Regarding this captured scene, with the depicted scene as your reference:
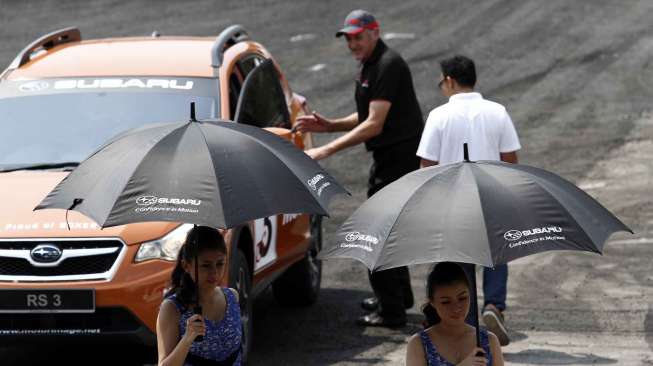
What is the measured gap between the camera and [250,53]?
11.5 m

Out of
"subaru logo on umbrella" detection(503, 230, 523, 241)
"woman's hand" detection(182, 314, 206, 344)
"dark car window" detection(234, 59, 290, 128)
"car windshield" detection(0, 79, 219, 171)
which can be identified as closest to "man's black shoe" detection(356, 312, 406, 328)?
"dark car window" detection(234, 59, 290, 128)

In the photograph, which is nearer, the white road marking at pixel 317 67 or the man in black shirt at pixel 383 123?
the man in black shirt at pixel 383 123

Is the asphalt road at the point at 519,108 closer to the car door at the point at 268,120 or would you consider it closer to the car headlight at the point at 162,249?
the car door at the point at 268,120

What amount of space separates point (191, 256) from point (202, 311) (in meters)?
0.24

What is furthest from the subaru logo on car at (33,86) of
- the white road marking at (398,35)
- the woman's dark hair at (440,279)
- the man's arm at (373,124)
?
the white road marking at (398,35)

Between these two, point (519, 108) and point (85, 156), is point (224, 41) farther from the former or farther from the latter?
point (519, 108)

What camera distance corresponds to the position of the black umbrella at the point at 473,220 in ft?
18.8

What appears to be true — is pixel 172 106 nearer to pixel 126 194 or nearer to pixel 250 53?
pixel 250 53

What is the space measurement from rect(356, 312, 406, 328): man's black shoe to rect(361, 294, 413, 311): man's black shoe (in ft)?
0.29

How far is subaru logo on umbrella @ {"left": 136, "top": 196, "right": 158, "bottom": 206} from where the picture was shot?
20.5ft

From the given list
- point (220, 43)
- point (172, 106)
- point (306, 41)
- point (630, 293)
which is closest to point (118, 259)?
point (172, 106)

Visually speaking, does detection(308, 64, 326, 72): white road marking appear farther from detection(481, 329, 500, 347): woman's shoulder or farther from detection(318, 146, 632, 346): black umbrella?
detection(481, 329, 500, 347): woman's shoulder

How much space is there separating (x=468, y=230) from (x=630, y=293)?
20.3 feet

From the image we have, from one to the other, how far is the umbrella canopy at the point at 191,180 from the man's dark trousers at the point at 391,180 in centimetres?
408
